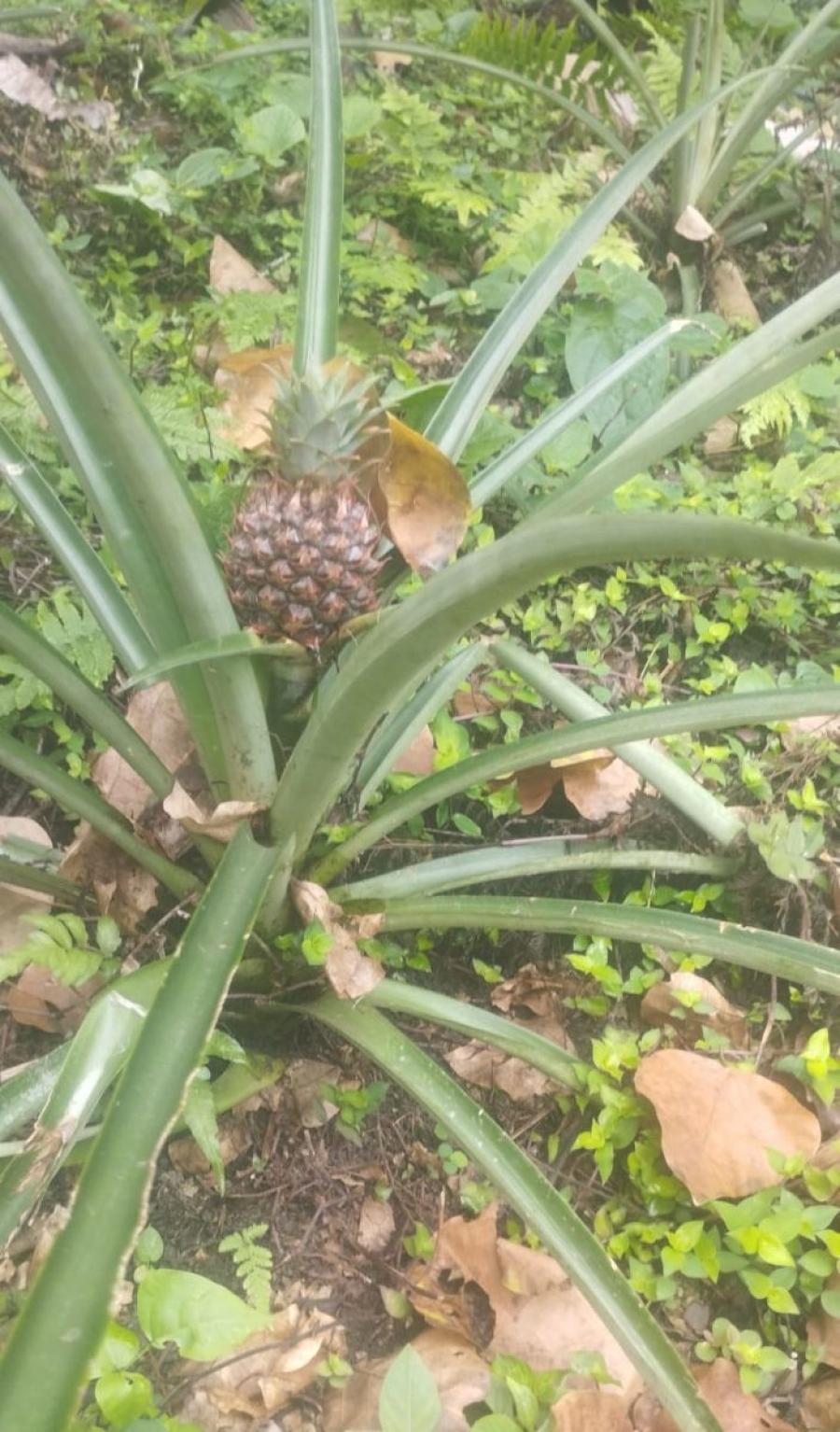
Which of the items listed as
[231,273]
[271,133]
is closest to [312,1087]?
[231,273]

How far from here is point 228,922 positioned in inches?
29.7

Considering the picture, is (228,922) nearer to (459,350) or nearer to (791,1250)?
(791,1250)

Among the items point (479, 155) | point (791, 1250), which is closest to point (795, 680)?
point (791, 1250)

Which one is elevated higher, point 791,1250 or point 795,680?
point 795,680

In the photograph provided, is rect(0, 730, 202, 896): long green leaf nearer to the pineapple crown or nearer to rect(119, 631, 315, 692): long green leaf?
rect(119, 631, 315, 692): long green leaf

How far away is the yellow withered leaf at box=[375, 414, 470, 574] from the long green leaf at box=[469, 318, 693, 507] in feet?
0.57

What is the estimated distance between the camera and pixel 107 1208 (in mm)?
498

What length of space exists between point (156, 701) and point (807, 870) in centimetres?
82

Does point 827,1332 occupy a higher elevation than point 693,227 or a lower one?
lower

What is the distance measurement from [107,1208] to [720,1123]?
0.72 m

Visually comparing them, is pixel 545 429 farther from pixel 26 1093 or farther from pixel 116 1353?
pixel 116 1353

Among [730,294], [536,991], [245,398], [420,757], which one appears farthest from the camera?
[730,294]

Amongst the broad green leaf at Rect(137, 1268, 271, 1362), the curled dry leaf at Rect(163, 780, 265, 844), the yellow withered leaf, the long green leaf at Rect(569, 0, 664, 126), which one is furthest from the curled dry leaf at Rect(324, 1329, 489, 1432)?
the long green leaf at Rect(569, 0, 664, 126)

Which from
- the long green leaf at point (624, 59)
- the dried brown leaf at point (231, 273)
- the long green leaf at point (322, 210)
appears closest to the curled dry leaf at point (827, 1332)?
the long green leaf at point (322, 210)
